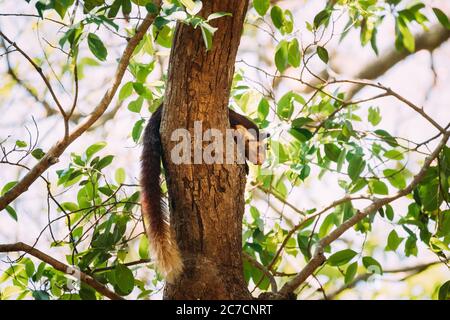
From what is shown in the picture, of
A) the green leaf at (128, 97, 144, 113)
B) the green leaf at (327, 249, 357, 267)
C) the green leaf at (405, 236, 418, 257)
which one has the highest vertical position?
the green leaf at (128, 97, 144, 113)

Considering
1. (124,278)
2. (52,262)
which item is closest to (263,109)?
(124,278)

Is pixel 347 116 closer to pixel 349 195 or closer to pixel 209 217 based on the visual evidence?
pixel 349 195

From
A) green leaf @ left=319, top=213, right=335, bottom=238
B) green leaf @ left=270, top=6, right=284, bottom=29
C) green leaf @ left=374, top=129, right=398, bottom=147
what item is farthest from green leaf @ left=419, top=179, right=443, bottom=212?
green leaf @ left=270, top=6, right=284, bottom=29

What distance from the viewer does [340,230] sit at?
3.05 meters

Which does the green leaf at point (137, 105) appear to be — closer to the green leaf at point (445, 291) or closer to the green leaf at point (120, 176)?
the green leaf at point (120, 176)

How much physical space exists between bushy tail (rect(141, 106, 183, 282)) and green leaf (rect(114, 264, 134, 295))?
21 centimetres

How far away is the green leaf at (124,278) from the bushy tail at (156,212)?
0.21 m

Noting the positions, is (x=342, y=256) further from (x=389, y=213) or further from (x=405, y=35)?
(x=405, y=35)

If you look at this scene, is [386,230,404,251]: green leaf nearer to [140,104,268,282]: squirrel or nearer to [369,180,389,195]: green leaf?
[369,180,389,195]: green leaf

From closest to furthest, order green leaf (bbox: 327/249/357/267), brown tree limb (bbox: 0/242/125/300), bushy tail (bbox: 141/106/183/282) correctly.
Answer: brown tree limb (bbox: 0/242/125/300) < bushy tail (bbox: 141/106/183/282) < green leaf (bbox: 327/249/357/267)

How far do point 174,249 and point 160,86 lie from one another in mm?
1196

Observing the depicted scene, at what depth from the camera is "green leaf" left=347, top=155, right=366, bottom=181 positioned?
3.13m

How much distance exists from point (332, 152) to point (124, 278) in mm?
1251
